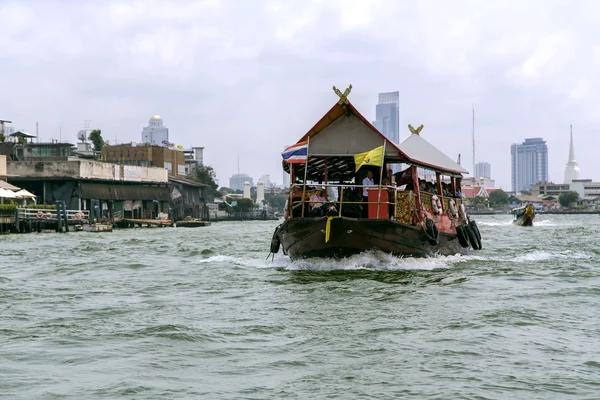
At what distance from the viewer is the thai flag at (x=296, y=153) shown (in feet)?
60.1

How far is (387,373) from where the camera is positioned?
854 centimetres

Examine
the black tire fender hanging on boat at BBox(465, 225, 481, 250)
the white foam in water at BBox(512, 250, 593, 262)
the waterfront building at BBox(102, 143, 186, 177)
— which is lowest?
the white foam in water at BBox(512, 250, 593, 262)

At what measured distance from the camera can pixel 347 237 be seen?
1742 cm

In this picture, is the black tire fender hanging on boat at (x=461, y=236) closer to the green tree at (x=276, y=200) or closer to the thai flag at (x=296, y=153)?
the thai flag at (x=296, y=153)

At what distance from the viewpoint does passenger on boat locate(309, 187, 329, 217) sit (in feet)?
59.0

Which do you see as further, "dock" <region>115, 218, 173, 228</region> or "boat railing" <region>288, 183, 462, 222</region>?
"dock" <region>115, 218, 173, 228</region>

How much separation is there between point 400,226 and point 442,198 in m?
4.53

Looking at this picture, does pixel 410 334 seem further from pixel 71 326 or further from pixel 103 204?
pixel 103 204

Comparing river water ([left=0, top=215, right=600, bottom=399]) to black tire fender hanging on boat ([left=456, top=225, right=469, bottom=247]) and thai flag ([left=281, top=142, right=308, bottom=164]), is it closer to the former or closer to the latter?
thai flag ([left=281, top=142, right=308, bottom=164])

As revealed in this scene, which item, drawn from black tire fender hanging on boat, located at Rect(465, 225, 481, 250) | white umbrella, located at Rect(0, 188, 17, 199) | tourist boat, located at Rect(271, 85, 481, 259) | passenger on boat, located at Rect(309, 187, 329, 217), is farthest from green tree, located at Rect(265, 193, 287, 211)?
passenger on boat, located at Rect(309, 187, 329, 217)

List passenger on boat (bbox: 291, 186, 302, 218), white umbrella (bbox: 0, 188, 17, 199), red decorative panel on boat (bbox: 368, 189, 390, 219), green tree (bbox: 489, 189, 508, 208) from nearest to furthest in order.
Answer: red decorative panel on boat (bbox: 368, 189, 390, 219) < passenger on boat (bbox: 291, 186, 302, 218) < white umbrella (bbox: 0, 188, 17, 199) < green tree (bbox: 489, 189, 508, 208)

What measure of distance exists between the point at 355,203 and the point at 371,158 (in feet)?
3.54

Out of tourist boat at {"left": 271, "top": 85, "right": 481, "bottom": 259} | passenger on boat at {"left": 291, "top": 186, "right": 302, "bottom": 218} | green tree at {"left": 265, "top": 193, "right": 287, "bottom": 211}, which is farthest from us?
green tree at {"left": 265, "top": 193, "right": 287, "bottom": 211}

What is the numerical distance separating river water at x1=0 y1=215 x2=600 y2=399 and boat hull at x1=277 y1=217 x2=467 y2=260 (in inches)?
10.3
